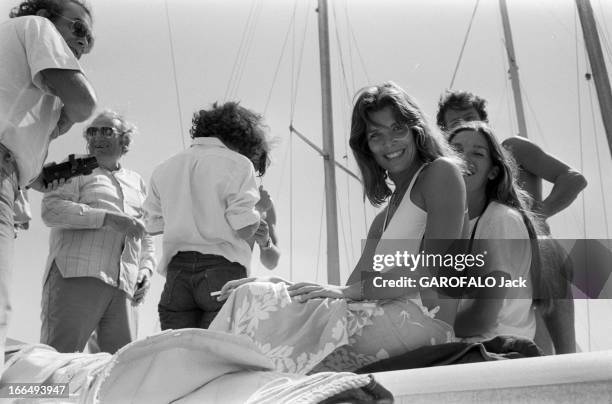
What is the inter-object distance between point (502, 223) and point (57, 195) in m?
1.53

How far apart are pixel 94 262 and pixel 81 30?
97cm

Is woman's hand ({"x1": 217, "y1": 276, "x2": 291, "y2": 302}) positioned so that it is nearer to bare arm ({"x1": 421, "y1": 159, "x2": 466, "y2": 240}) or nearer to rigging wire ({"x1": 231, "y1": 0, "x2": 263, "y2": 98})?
bare arm ({"x1": 421, "y1": 159, "x2": 466, "y2": 240})

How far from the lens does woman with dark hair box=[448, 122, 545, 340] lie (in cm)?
172

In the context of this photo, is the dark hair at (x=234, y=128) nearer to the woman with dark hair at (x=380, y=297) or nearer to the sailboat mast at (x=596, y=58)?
the woman with dark hair at (x=380, y=297)

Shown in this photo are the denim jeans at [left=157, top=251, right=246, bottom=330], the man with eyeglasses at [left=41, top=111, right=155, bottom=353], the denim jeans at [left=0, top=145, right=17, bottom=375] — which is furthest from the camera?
the man with eyeglasses at [left=41, top=111, right=155, bottom=353]

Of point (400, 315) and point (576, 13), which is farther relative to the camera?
point (576, 13)

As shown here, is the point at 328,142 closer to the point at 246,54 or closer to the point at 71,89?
the point at 246,54

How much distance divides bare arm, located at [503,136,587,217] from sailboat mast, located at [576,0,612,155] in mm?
2338

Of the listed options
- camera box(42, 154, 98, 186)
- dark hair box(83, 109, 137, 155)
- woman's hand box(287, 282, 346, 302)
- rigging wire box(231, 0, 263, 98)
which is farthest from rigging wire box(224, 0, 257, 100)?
woman's hand box(287, 282, 346, 302)

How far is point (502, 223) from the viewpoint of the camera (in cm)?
188

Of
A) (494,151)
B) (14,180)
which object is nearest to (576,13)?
(494,151)

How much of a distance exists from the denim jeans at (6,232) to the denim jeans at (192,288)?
859 millimetres

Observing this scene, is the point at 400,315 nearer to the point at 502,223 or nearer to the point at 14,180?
the point at 502,223

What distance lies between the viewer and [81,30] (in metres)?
1.81
